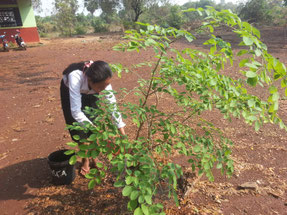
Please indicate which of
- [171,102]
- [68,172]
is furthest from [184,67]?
[171,102]

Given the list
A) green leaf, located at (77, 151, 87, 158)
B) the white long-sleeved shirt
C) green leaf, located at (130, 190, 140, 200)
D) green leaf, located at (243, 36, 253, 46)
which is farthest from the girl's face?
green leaf, located at (243, 36, 253, 46)

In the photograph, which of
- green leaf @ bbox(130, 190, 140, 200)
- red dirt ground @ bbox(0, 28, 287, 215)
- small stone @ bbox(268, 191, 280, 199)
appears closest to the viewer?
green leaf @ bbox(130, 190, 140, 200)

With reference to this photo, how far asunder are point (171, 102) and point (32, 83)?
14.7 ft

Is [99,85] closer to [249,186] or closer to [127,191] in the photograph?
[127,191]

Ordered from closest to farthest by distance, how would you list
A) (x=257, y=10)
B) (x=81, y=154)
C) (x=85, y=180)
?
1. (x=81, y=154)
2. (x=85, y=180)
3. (x=257, y=10)

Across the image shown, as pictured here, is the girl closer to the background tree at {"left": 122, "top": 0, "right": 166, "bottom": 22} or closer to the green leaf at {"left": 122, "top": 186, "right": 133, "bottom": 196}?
the green leaf at {"left": 122, "top": 186, "right": 133, "bottom": 196}

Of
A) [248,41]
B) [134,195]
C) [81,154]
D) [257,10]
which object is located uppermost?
[257,10]

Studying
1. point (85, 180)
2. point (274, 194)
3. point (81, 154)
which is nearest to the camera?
point (81, 154)

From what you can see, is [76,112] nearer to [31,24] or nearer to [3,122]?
[3,122]

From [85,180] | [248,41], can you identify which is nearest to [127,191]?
[248,41]

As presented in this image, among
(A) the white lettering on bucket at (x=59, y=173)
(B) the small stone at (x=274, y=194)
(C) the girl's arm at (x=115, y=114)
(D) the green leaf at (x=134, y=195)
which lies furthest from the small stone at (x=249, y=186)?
(A) the white lettering on bucket at (x=59, y=173)

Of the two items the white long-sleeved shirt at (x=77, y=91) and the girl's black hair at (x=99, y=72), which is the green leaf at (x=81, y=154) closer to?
the white long-sleeved shirt at (x=77, y=91)

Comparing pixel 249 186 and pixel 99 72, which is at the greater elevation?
pixel 99 72

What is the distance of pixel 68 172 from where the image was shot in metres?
2.26
